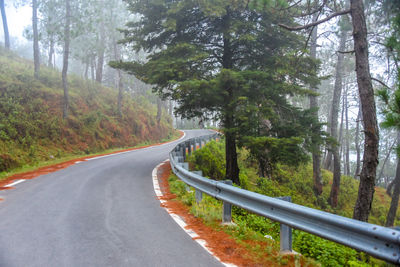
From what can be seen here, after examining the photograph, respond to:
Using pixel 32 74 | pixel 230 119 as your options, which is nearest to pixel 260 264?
pixel 230 119

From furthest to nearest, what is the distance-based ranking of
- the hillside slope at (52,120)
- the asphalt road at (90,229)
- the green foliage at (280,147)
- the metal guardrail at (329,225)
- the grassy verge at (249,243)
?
the hillside slope at (52,120) → the green foliage at (280,147) → the asphalt road at (90,229) → the grassy verge at (249,243) → the metal guardrail at (329,225)

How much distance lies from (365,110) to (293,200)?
847 centimetres

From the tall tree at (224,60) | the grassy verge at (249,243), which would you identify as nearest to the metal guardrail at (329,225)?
the grassy verge at (249,243)

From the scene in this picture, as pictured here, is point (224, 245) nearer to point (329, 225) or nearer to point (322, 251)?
point (322, 251)

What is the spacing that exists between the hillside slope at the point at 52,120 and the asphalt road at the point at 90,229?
6.94m

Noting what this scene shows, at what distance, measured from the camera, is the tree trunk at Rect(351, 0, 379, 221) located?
753 centimetres

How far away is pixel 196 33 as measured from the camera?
12.8 m

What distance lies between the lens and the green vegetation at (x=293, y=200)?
16.9 feet

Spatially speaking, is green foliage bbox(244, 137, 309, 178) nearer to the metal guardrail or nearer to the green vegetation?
the green vegetation

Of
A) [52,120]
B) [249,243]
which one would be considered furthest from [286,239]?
[52,120]

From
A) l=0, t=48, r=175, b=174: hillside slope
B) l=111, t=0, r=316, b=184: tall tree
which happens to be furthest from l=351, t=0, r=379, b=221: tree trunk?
l=0, t=48, r=175, b=174: hillside slope

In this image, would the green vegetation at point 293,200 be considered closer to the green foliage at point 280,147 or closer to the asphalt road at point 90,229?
the asphalt road at point 90,229

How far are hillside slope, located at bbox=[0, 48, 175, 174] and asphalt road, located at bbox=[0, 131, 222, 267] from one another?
22.8 ft

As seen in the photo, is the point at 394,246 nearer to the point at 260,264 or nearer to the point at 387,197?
the point at 260,264
